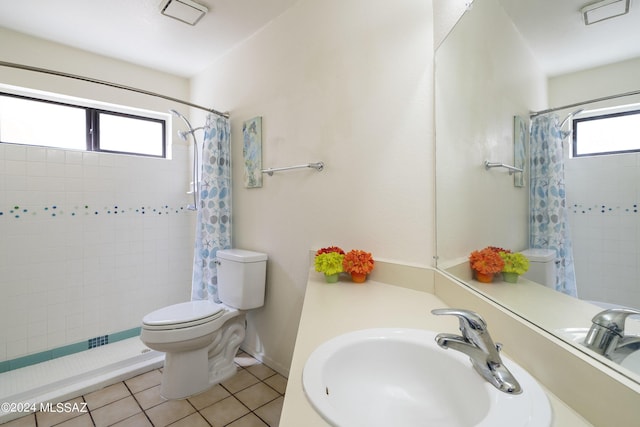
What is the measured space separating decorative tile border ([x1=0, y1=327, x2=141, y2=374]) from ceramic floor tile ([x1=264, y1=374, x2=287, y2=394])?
1427 millimetres

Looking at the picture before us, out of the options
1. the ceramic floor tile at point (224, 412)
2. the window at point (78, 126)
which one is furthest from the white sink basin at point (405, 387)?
the window at point (78, 126)

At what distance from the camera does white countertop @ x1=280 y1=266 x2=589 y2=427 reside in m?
0.47

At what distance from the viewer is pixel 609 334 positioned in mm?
456

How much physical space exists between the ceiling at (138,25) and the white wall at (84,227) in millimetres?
177

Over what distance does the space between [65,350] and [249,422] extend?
1716 millimetres

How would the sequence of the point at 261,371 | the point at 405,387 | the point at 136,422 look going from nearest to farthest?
1. the point at 405,387
2. the point at 136,422
3. the point at 261,371

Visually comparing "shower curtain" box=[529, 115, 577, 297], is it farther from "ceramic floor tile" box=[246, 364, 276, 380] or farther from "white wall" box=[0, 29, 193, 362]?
"white wall" box=[0, 29, 193, 362]

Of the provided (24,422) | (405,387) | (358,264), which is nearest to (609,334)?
(405,387)

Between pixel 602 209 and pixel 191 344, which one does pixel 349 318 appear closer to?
pixel 602 209

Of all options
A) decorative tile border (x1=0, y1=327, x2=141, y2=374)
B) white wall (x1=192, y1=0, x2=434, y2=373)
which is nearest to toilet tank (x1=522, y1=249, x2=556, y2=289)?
white wall (x1=192, y1=0, x2=434, y2=373)

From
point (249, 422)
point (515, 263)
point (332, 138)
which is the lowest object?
point (249, 422)

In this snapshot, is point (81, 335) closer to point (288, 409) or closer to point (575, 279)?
point (288, 409)

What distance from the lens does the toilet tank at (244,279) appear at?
74.8 inches

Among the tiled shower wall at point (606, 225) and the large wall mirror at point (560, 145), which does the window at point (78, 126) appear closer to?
the large wall mirror at point (560, 145)
